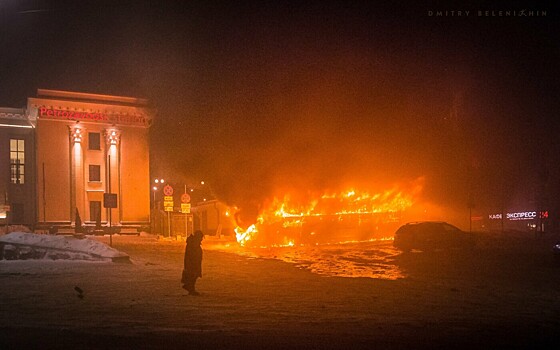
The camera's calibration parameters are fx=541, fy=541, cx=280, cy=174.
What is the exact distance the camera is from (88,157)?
156 ft

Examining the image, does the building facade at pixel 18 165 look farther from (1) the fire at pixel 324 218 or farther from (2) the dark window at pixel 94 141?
(1) the fire at pixel 324 218

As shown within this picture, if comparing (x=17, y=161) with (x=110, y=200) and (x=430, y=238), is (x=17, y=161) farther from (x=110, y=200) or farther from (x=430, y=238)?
(x=430, y=238)

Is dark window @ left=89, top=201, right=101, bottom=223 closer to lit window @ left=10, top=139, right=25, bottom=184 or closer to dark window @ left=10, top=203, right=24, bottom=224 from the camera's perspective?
dark window @ left=10, top=203, right=24, bottom=224

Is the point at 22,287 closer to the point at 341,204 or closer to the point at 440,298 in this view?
the point at 440,298

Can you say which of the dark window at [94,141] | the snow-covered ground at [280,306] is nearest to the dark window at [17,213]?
the dark window at [94,141]

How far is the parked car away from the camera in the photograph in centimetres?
2583

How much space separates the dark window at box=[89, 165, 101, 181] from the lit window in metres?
5.53

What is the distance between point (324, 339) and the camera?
8.32m

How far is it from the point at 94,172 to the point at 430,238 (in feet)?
107

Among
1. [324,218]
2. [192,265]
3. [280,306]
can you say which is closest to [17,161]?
[324,218]

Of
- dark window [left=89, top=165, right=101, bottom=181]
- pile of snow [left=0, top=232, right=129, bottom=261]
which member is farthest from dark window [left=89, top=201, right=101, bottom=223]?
pile of snow [left=0, top=232, right=129, bottom=261]

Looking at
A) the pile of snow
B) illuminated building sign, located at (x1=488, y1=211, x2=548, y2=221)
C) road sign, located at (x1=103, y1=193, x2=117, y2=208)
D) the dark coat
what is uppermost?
road sign, located at (x1=103, y1=193, x2=117, y2=208)

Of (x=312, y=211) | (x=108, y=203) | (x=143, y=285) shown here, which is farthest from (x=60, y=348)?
(x=312, y=211)

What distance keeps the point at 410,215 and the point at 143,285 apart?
29.5 metres
